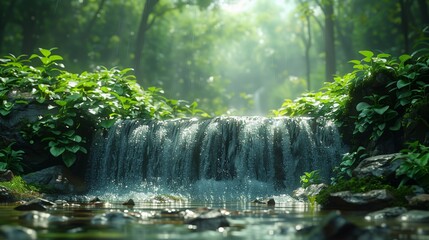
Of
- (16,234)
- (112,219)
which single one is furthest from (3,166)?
(16,234)

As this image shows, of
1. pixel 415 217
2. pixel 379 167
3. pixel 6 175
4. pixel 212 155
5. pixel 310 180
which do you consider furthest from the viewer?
pixel 212 155

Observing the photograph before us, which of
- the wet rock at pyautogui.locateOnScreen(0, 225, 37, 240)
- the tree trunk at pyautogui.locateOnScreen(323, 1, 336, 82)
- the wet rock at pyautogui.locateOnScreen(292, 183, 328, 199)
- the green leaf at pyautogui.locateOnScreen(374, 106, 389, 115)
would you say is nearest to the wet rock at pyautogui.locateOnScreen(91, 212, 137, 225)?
the wet rock at pyautogui.locateOnScreen(0, 225, 37, 240)

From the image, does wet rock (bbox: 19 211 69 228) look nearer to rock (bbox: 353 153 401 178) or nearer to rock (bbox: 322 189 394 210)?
rock (bbox: 322 189 394 210)

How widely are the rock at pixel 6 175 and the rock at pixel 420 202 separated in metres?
8.22

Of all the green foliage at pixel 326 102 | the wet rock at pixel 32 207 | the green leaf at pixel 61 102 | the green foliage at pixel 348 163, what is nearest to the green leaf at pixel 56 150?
the green leaf at pixel 61 102

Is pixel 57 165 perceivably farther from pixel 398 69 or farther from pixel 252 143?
pixel 398 69

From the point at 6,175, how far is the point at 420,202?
8.45m

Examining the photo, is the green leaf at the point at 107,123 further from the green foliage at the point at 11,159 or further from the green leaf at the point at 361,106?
the green leaf at the point at 361,106

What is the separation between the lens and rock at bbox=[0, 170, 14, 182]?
11.6 m

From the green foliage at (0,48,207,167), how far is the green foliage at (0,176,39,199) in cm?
133

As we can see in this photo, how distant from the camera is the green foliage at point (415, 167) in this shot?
888 centimetres

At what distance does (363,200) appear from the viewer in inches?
322

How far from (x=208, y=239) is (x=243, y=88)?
68.2 m

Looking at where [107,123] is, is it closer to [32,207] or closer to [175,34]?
[32,207]
